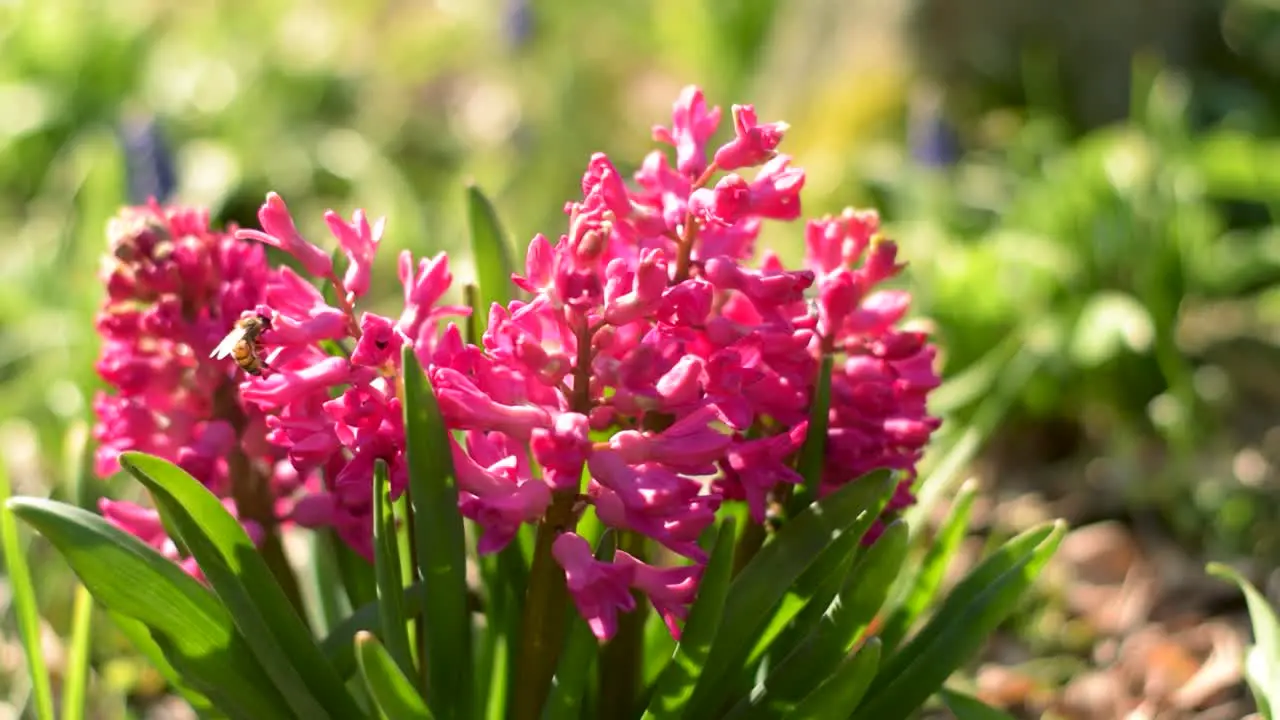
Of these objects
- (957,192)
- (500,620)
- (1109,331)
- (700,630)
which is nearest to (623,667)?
(500,620)

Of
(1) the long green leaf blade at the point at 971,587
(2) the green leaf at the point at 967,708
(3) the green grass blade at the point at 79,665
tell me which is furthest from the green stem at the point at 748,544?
(3) the green grass blade at the point at 79,665

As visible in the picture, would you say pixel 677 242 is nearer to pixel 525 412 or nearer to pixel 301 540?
pixel 525 412

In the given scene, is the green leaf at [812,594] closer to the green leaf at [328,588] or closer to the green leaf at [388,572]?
the green leaf at [388,572]

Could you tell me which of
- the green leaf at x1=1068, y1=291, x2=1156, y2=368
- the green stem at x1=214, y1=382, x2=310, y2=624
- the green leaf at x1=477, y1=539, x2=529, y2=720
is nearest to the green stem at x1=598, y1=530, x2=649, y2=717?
the green leaf at x1=477, y1=539, x2=529, y2=720

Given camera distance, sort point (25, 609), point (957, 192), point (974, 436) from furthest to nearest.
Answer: point (957, 192) → point (974, 436) → point (25, 609)

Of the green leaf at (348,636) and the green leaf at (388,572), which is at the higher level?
the green leaf at (388,572)

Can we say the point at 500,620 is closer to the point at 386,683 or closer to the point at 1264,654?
the point at 386,683

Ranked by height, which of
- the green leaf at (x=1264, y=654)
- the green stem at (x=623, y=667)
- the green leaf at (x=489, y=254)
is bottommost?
the green leaf at (x=1264, y=654)
